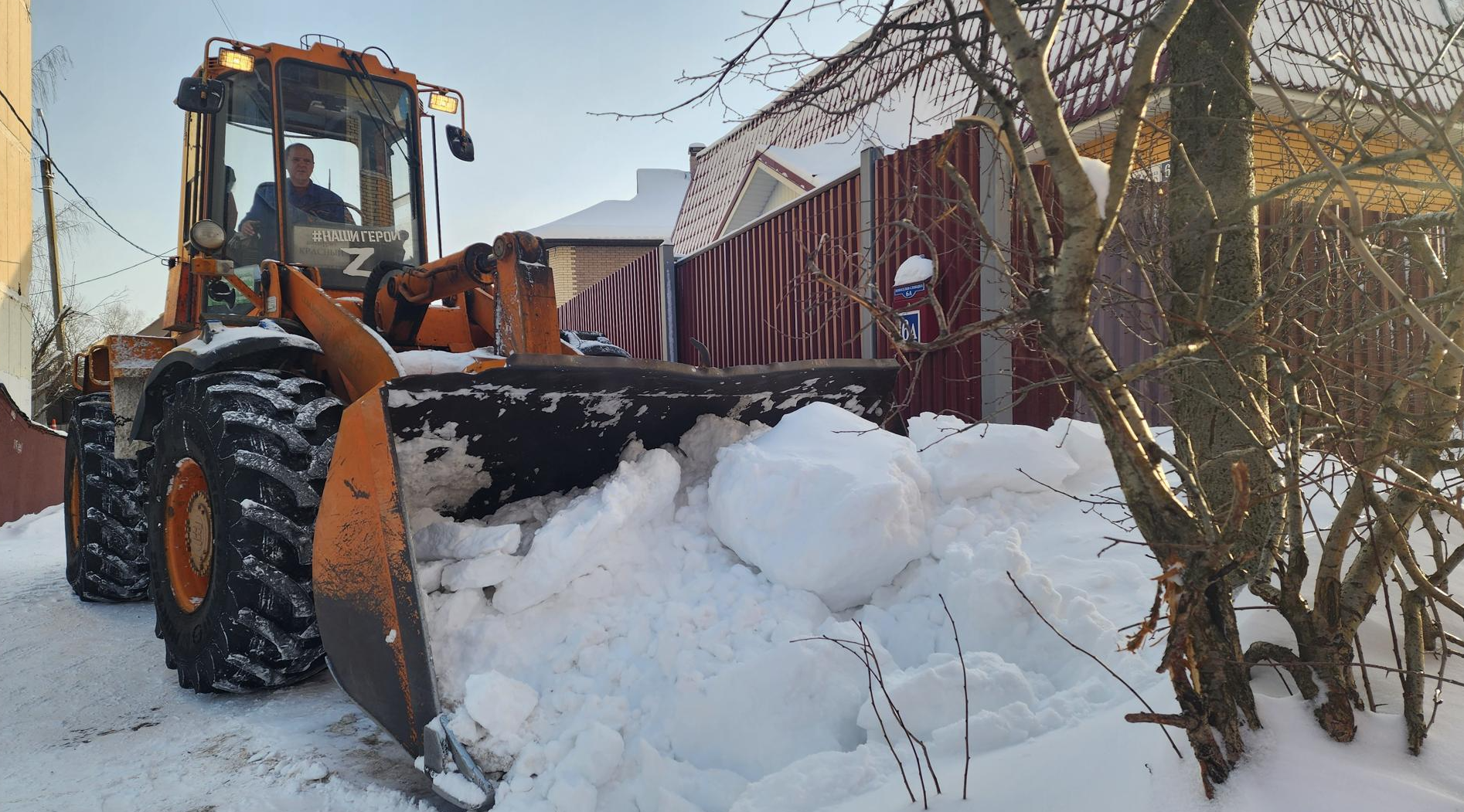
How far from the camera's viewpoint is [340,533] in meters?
2.58

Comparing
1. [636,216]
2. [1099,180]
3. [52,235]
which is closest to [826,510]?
[1099,180]

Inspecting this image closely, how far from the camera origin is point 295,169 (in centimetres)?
448

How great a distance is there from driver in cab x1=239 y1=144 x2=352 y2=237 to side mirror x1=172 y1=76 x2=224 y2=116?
0.43 meters

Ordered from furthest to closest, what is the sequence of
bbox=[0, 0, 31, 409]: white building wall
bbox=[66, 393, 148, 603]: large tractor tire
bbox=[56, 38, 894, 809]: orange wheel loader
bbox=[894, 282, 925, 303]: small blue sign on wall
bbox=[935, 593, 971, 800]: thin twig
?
bbox=[0, 0, 31, 409]: white building wall < bbox=[894, 282, 925, 303]: small blue sign on wall < bbox=[66, 393, 148, 603]: large tractor tire < bbox=[56, 38, 894, 809]: orange wheel loader < bbox=[935, 593, 971, 800]: thin twig

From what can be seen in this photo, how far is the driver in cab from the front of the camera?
4.46 metres

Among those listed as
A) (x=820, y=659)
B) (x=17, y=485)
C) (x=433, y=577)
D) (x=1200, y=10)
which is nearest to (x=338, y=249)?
(x=433, y=577)

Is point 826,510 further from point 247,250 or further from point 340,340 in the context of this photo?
point 247,250

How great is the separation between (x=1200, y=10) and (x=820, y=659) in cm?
228

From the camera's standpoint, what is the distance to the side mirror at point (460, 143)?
503 centimetres

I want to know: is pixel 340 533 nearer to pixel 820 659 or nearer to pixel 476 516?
pixel 476 516

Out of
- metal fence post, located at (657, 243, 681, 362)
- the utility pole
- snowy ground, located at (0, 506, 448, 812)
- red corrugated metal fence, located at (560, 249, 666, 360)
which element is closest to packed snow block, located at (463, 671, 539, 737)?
snowy ground, located at (0, 506, 448, 812)

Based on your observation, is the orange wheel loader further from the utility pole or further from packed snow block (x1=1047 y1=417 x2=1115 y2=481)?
the utility pole

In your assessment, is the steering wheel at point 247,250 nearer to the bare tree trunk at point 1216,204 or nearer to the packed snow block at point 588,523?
the packed snow block at point 588,523

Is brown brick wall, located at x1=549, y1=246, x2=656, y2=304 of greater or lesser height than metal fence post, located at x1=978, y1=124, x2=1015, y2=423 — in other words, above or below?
above
